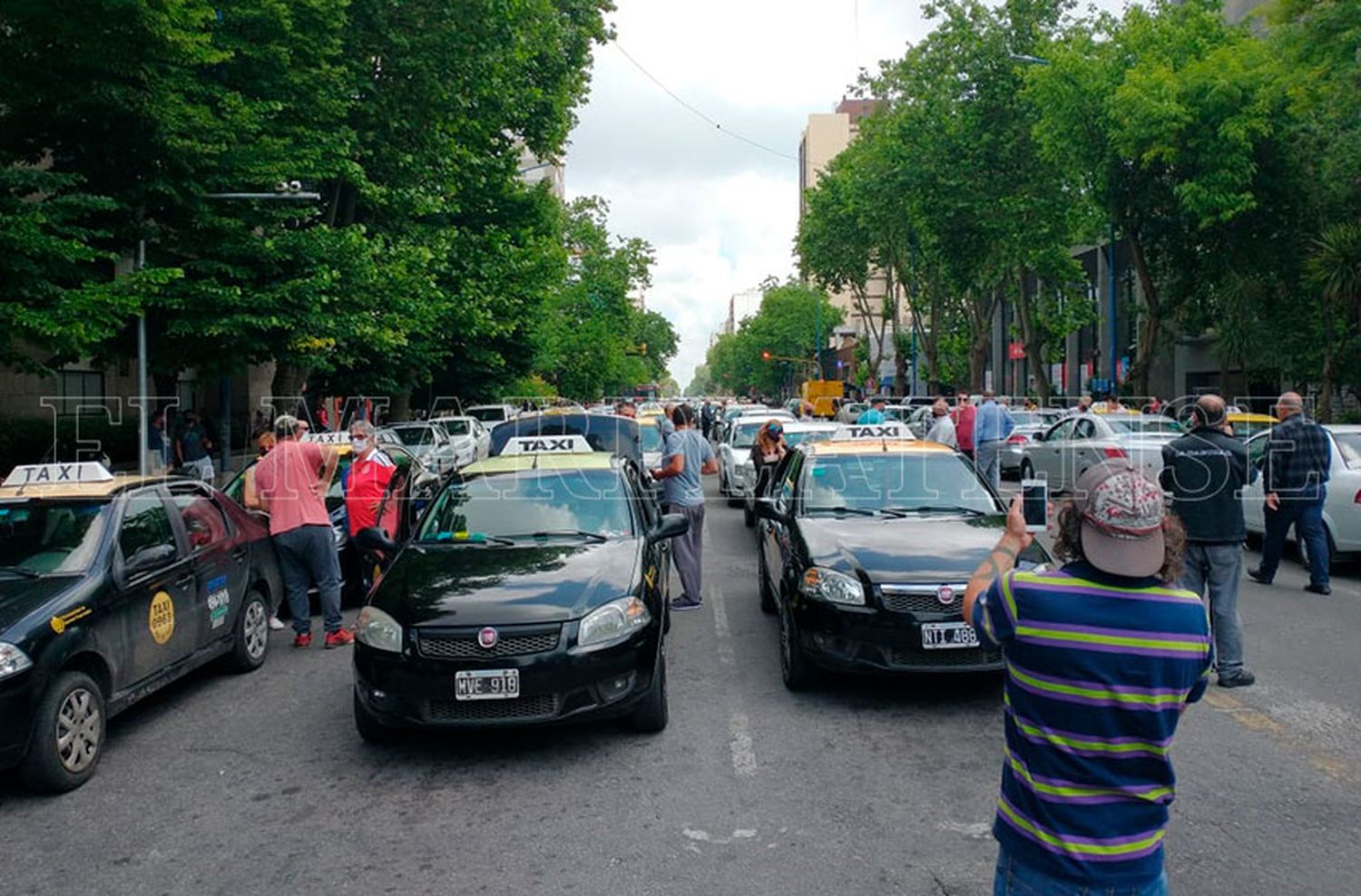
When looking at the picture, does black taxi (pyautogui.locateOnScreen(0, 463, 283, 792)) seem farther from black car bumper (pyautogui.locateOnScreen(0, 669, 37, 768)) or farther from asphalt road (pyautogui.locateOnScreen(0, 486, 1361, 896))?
asphalt road (pyautogui.locateOnScreen(0, 486, 1361, 896))

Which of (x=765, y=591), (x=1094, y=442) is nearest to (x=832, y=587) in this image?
(x=765, y=591)

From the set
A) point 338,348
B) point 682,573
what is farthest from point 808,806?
point 338,348

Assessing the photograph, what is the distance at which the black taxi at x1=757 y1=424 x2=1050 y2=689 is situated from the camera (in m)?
6.44

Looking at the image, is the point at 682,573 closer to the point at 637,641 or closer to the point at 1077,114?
the point at 637,641

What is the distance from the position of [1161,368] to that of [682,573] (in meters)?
39.6

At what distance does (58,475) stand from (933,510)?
596 cm

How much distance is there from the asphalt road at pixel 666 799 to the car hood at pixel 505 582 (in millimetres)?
811

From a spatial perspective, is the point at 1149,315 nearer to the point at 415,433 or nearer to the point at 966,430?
the point at 966,430

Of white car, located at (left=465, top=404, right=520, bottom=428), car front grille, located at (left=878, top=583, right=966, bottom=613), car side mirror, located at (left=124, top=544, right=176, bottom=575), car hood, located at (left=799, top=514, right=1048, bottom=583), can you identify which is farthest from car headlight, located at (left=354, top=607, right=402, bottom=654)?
white car, located at (left=465, top=404, right=520, bottom=428)

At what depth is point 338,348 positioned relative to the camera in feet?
72.9

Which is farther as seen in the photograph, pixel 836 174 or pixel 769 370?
pixel 769 370

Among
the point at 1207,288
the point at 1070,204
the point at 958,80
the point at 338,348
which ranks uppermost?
the point at 958,80

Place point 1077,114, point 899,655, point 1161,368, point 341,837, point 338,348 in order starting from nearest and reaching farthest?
point 341,837, point 899,655, point 338,348, point 1077,114, point 1161,368

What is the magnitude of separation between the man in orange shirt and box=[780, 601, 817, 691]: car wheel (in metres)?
3.63
